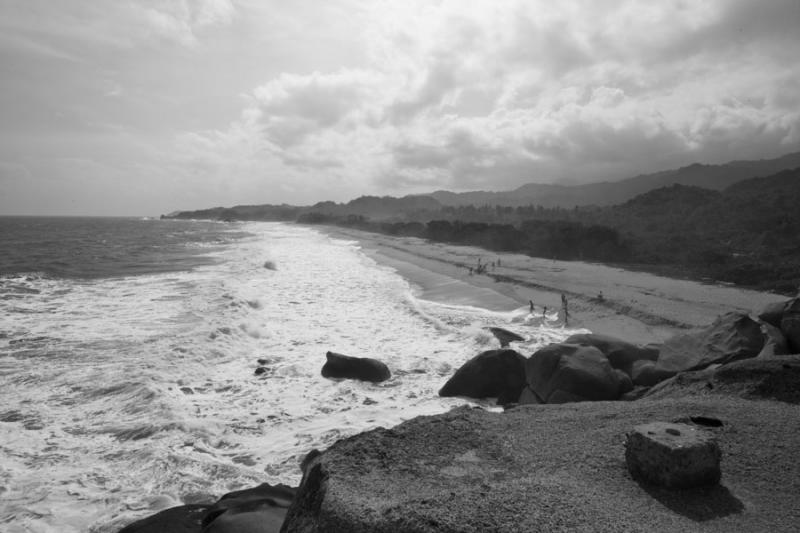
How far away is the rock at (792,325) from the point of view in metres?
6.82

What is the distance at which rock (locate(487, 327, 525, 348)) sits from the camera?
11352 millimetres

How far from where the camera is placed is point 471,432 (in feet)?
14.7

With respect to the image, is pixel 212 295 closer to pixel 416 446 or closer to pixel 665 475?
pixel 416 446

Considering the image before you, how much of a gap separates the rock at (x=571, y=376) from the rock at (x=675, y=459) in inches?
132

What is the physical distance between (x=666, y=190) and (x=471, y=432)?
7125 cm

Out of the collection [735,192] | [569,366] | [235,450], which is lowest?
[235,450]

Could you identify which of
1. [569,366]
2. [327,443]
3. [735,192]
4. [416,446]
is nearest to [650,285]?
[569,366]

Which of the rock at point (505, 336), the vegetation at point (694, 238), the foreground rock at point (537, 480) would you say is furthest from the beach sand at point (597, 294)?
the foreground rock at point (537, 480)

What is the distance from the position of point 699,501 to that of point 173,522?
461cm

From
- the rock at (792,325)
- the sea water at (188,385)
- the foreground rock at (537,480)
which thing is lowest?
the sea water at (188,385)

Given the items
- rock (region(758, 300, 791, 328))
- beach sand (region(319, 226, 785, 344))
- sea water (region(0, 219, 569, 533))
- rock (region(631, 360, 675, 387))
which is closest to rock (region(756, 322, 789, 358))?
rock (region(758, 300, 791, 328))

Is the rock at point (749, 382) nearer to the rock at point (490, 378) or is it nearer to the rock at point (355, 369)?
the rock at point (490, 378)

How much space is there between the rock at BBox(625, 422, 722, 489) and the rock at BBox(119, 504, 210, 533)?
3997 mm

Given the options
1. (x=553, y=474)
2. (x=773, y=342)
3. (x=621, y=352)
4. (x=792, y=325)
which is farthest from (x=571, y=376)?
(x=553, y=474)
